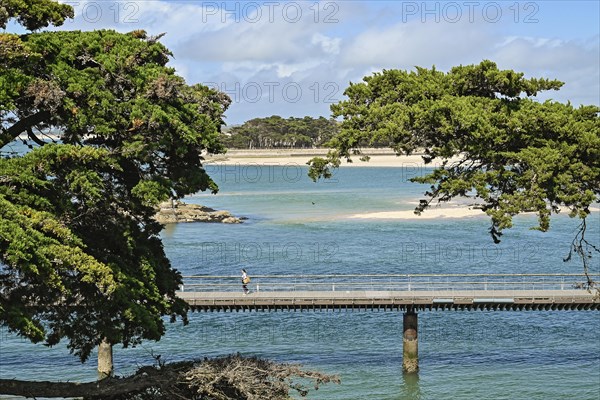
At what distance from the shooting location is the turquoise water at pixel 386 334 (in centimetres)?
3475

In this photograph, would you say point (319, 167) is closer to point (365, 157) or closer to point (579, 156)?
point (365, 157)

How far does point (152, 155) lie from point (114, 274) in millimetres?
2832

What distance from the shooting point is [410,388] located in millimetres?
34281

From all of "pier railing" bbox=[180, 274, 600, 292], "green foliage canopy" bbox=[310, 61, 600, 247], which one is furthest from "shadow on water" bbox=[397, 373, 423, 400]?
"green foliage canopy" bbox=[310, 61, 600, 247]

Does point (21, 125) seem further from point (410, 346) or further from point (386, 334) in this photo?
point (386, 334)

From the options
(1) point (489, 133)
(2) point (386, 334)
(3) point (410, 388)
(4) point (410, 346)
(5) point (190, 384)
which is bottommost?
(3) point (410, 388)

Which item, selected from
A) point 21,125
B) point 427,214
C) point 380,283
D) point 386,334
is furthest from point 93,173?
point 427,214

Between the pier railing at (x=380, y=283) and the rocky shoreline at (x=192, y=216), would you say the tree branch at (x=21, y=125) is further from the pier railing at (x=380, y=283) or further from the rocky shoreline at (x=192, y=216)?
the rocky shoreline at (x=192, y=216)

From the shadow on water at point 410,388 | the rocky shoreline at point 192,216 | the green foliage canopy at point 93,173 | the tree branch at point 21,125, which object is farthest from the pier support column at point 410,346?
the rocky shoreline at point 192,216

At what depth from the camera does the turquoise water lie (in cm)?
3475

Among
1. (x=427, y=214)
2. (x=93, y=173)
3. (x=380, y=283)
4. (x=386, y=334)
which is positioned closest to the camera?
(x=93, y=173)

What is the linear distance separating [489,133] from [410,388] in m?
16.7

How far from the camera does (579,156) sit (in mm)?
21047

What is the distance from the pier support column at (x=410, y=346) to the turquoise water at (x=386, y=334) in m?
0.56
